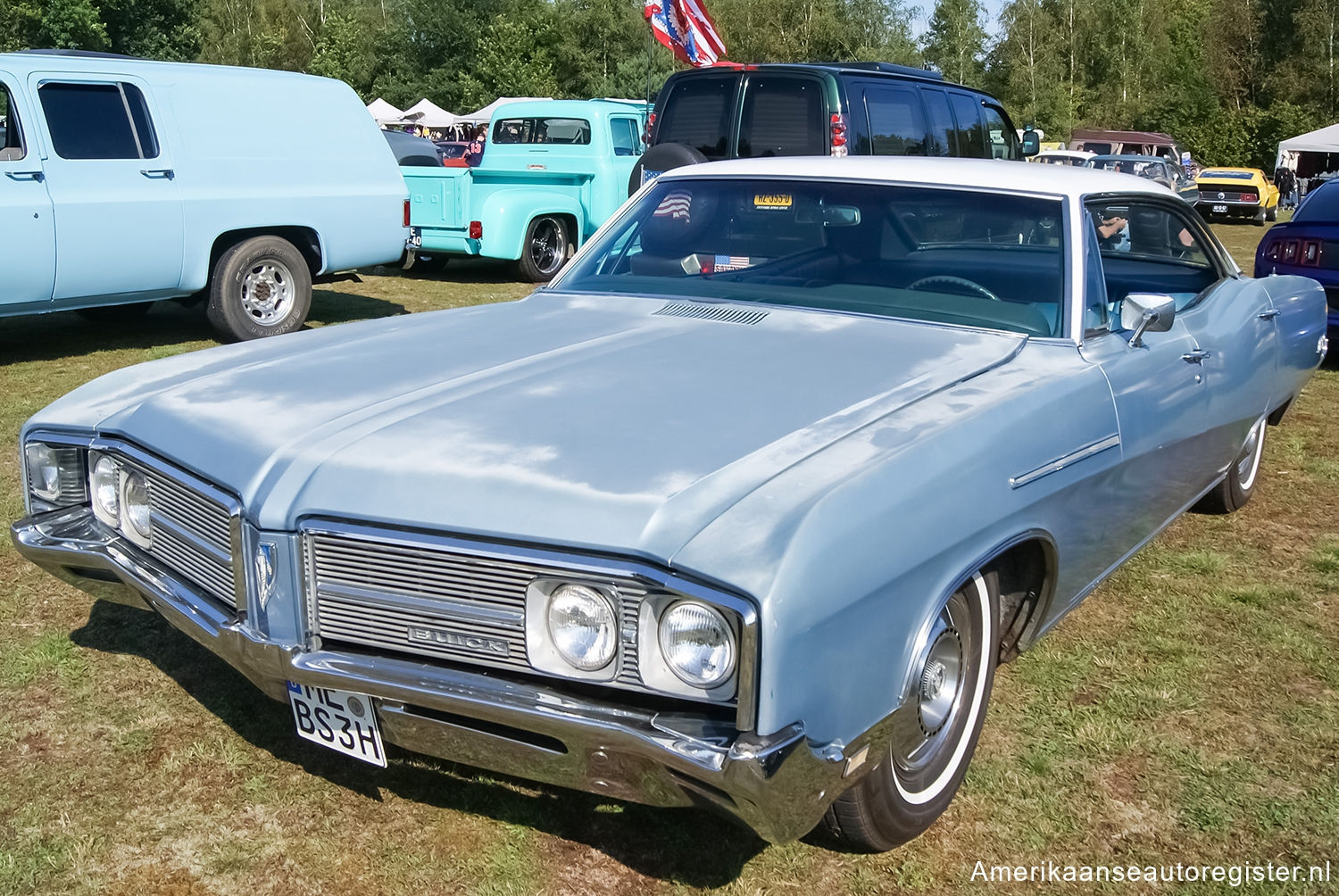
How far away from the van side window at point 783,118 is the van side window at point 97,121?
4.39 meters

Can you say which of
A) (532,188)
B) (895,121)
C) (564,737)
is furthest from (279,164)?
(564,737)

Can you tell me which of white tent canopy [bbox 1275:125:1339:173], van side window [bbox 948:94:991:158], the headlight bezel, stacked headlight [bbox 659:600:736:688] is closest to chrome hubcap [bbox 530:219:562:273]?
van side window [bbox 948:94:991:158]

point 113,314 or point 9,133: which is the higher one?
point 9,133

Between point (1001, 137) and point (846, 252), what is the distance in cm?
801

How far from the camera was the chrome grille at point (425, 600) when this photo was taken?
86.1 inches

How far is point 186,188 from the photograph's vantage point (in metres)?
8.04

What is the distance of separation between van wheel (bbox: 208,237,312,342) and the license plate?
616 centimetres

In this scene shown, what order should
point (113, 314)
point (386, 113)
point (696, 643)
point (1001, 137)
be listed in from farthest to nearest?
point (386, 113) < point (1001, 137) < point (113, 314) < point (696, 643)

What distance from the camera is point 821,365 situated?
118 inches

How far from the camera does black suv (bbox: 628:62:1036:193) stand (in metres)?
9.13

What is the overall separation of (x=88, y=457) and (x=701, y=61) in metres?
15.0

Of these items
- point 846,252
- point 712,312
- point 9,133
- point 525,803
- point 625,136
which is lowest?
point 525,803

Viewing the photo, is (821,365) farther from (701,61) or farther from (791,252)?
(701,61)

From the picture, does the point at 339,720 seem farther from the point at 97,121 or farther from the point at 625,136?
the point at 625,136
